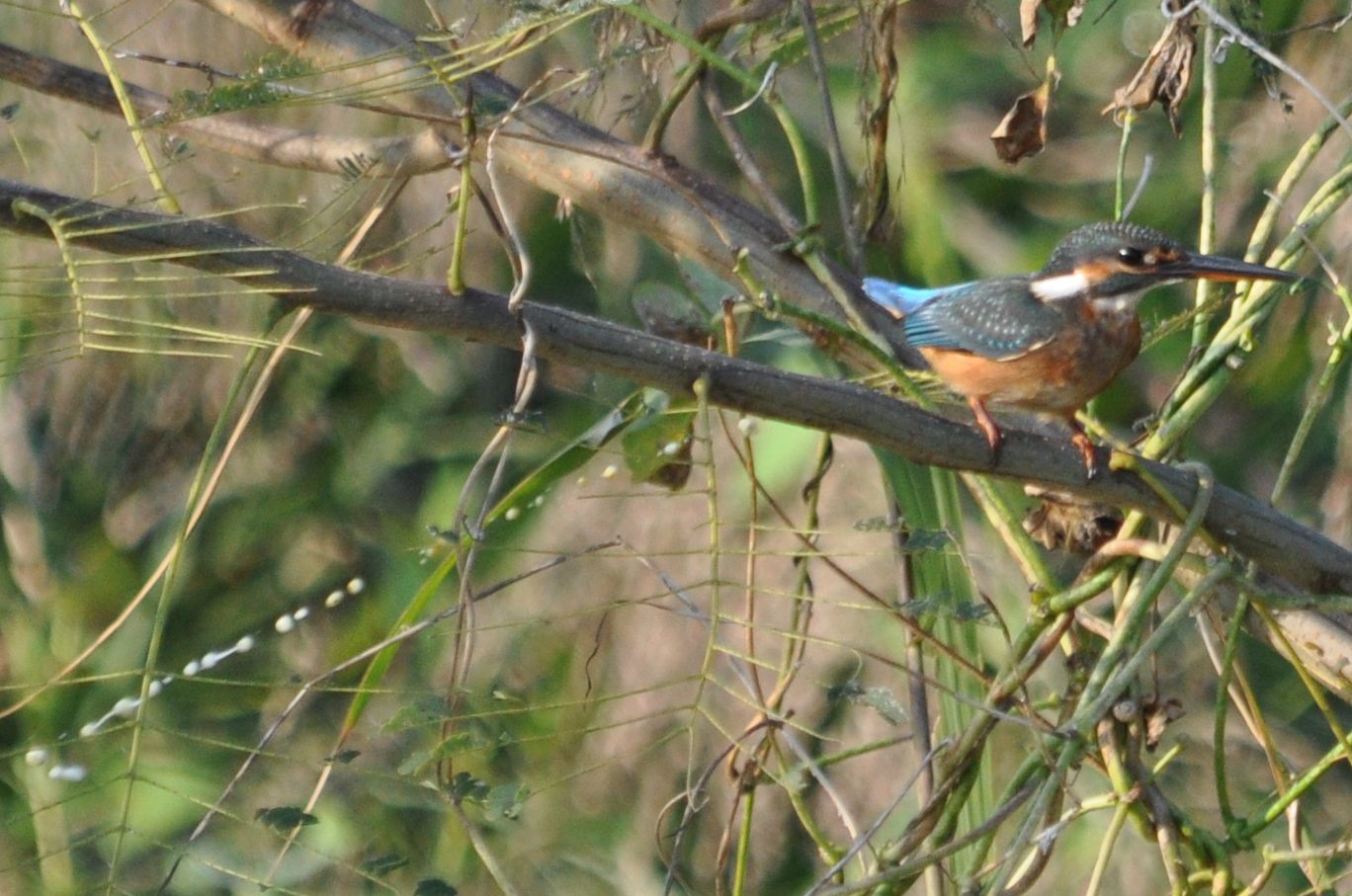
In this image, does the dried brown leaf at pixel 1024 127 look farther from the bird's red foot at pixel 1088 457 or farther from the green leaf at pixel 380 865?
the green leaf at pixel 380 865

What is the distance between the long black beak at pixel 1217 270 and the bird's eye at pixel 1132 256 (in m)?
0.07

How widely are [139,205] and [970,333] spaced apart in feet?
4.68

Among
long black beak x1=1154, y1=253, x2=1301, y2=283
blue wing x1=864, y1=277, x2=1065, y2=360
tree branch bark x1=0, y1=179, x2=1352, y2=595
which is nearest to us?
tree branch bark x1=0, y1=179, x2=1352, y2=595

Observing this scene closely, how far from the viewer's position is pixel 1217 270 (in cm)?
193

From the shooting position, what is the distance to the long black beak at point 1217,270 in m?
1.82

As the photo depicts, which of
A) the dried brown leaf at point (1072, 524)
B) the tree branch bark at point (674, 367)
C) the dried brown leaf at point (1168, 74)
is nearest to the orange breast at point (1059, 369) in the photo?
the dried brown leaf at point (1072, 524)

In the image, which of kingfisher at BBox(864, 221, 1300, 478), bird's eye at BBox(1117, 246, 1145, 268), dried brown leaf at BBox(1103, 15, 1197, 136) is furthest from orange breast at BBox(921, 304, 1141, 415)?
dried brown leaf at BBox(1103, 15, 1197, 136)

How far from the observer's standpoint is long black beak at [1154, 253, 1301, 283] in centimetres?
182

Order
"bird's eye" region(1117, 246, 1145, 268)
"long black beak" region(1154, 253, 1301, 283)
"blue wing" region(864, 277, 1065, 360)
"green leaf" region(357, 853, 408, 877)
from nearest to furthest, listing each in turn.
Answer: "green leaf" region(357, 853, 408, 877) < "long black beak" region(1154, 253, 1301, 283) < "bird's eye" region(1117, 246, 1145, 268) < "blue wing" region(864, 277, 1065, 360)

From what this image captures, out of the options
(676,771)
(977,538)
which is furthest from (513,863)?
(977,538)

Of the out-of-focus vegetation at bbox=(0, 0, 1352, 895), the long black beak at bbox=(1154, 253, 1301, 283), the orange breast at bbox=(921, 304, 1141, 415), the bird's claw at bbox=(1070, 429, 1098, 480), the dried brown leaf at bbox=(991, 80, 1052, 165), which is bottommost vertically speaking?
the out-of-focus vegetation at bbox=(0, 0, 1352, 895)

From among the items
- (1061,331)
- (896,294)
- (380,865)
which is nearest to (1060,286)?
(1061,331)

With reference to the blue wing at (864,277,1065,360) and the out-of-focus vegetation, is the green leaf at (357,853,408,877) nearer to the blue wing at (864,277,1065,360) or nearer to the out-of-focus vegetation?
the blue wing at (864,277,1065,360)

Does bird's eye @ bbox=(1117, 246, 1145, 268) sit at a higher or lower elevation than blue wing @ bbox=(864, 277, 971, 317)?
higher
